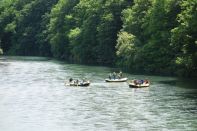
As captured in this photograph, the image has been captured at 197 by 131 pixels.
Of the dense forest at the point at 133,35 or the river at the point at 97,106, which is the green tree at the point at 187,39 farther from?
the river at the point at 97,106

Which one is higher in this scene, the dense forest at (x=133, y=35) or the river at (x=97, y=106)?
the dense forest at (x=133, y=35)

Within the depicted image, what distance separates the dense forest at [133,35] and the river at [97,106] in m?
6.93

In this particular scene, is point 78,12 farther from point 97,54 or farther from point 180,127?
point 180,127

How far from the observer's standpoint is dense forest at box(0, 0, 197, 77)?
9398cm

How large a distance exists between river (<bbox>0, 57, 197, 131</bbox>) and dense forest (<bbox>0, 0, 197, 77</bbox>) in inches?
273

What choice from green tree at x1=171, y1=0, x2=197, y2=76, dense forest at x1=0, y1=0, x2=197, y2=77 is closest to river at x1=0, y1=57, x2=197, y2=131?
green tree at x1=171, y1=0, x2=197, y2=76

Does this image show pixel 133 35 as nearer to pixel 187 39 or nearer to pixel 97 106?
pixel 187 39

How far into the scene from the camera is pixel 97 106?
65312 mm

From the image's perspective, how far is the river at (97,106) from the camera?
54438 mm

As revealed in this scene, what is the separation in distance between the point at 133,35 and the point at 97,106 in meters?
54.8

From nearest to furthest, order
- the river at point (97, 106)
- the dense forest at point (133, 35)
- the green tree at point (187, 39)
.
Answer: the river at point (97, 106) < the green tree at point (187, 39) < the dense forest at point (133, 35)

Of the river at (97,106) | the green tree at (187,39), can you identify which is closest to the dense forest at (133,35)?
the green tree at (187,39)

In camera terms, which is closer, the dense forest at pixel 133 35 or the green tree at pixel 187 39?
the green tree at pixel 187 39

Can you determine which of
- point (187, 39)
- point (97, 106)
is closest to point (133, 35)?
point (187, 39)
